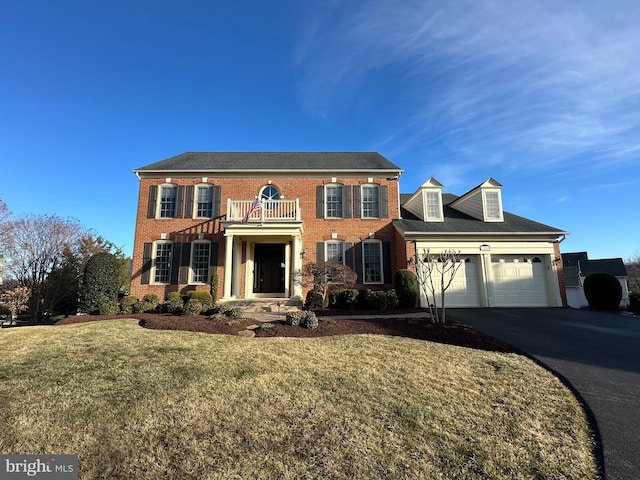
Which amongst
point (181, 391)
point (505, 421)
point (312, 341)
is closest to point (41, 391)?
point (181, 391)

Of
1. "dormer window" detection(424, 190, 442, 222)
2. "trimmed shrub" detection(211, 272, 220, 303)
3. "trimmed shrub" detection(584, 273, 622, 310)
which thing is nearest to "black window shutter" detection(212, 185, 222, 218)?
"trimmed shrub" detection(211, 272, 220, 303)

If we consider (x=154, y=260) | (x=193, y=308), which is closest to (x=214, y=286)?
(x=154, y=260)

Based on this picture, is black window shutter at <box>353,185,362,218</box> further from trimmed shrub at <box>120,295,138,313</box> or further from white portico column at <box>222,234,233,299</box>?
trimmed shrub at <box>120,295,138,313</box>

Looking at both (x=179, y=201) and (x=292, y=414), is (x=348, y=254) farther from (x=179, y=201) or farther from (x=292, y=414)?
(x=292, y=414)

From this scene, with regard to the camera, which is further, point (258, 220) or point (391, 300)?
point (258, 220)

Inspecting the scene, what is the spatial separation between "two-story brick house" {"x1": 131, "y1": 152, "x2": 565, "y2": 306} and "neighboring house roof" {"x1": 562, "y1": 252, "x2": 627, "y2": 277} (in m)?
19.2

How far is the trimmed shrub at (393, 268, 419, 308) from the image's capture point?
13875mm

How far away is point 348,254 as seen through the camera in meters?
16.4

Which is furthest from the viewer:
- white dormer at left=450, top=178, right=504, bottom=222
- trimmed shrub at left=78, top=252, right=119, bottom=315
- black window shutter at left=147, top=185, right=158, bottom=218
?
white dormer at left=450, top=178, right=504, bottom=222

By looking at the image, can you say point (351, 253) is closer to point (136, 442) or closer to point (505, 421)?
point (505, 421)

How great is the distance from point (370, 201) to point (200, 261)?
359 inches

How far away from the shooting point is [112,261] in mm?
13375

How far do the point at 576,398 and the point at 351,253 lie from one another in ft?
39.1

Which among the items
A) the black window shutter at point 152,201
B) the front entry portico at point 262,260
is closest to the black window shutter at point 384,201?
the front entry portico at point 262,260
